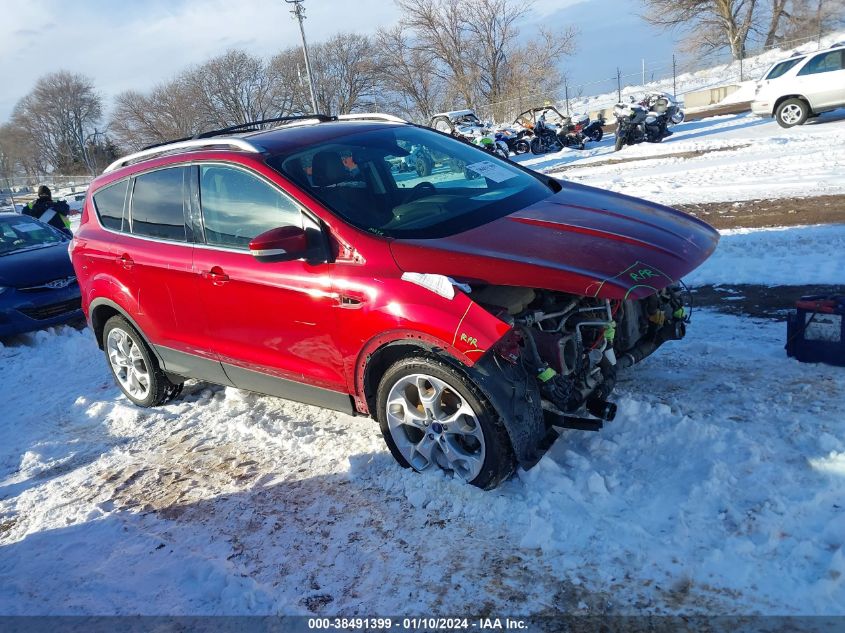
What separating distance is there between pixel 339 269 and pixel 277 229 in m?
0.40

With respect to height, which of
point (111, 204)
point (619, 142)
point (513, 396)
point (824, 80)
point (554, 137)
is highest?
point (824, 80)

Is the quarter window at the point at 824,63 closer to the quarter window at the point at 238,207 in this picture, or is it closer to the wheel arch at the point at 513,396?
the quarter window at the point at 238,207

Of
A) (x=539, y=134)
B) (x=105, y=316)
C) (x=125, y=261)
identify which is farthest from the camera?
(x=539, y=134)

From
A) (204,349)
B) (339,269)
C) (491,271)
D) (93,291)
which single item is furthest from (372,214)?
(93,291)

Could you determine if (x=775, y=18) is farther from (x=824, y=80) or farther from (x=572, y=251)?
(x=572, y=251)

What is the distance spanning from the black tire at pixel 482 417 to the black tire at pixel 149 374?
270cm

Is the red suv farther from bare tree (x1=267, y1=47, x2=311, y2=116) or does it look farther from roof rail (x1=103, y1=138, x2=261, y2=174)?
bare tree (x1=267, y1=47, x2=311, y2=116)

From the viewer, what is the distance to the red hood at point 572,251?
10.8 ft

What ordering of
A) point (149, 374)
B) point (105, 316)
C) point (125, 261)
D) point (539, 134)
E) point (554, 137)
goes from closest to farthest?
point (125, 261), point (149, 374), point (105, 316), point (554, 137), point (539, 134)

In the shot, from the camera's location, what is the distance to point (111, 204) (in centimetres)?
549

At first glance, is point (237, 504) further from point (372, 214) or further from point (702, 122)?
point (702, 122)

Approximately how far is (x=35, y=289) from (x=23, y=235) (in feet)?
6.08

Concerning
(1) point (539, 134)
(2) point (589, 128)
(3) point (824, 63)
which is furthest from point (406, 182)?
(1) point (539, 134)

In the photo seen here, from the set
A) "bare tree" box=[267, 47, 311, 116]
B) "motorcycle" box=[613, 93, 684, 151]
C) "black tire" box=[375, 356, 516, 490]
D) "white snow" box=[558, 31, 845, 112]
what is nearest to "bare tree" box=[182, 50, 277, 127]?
"bare tree" box=[267, 47, 311, 116]
